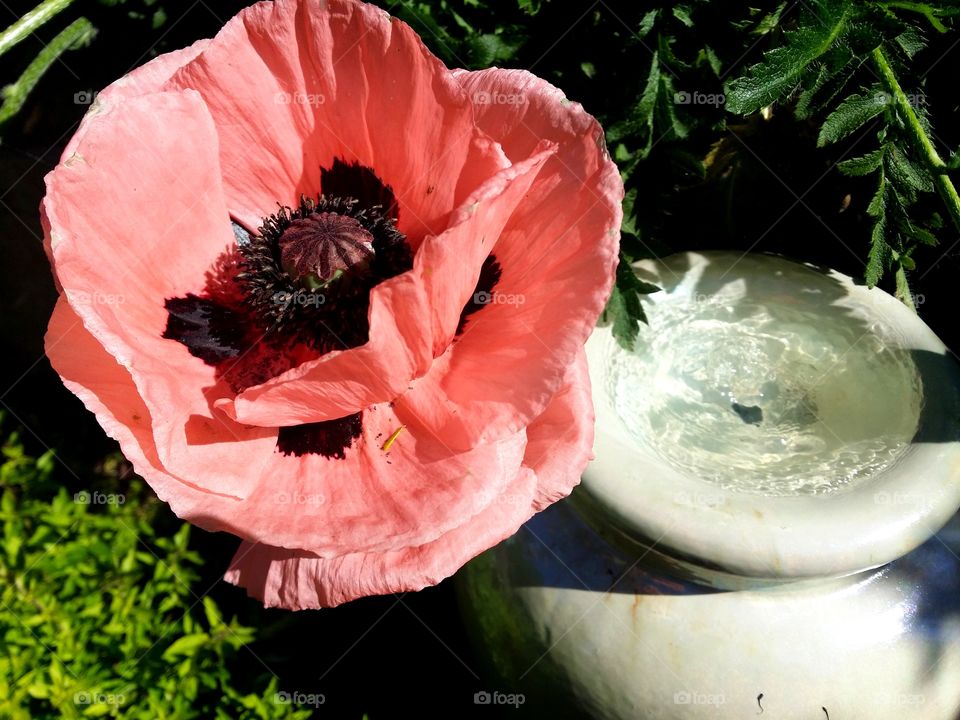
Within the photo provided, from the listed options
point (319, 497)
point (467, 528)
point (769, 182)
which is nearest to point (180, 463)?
point (319, 497)

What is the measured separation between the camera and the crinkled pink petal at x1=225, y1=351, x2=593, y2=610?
2.63ft

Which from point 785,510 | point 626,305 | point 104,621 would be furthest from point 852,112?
point 104,621

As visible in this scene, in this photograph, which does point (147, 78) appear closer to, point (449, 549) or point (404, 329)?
point (404, 329)

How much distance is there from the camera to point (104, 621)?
1732 mm

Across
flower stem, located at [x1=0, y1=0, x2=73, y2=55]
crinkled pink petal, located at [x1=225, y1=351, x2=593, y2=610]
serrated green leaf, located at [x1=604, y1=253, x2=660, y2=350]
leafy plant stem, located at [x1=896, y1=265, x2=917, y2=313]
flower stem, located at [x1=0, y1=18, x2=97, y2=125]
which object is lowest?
leafy plant stem, located at [x1=896, y1=265, x2=917, y2=313]

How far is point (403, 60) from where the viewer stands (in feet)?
2.74

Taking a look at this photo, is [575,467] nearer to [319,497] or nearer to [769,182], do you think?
[319,497]

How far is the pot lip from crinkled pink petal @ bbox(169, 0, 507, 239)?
15.3 inches

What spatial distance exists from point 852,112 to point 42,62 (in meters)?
1.23

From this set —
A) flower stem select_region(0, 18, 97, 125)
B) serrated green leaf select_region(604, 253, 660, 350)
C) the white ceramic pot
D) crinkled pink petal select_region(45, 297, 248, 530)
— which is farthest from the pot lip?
flower stem select_region(0, 18, 97, 125)

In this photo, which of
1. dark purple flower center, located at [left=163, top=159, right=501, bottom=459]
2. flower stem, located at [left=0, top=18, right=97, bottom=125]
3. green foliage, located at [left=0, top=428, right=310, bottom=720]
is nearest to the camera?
dark purple flower center, located at [left=163, top=159, right=501, bottom=459]

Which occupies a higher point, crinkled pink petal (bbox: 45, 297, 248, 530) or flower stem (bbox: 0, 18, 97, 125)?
flower stem (bbox: 0, 18, 97, 125)

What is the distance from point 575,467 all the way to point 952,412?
56 cm

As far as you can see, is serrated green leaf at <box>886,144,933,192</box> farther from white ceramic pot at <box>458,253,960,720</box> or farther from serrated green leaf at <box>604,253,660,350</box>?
serrated green leaf at <box>604,253,660,350</box>
